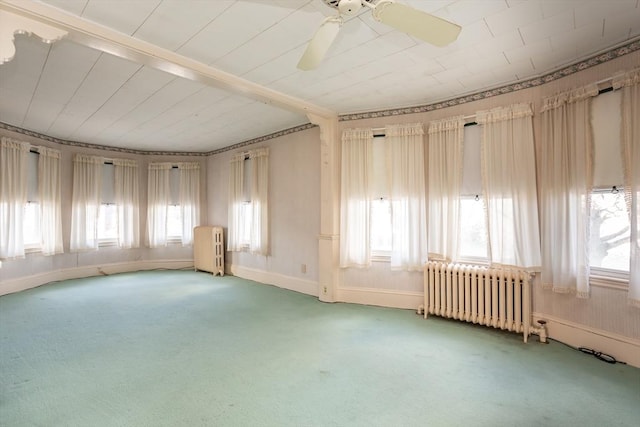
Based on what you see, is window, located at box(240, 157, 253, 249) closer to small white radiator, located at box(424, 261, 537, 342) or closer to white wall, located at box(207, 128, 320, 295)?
white wall, located at box(207, 128, 320, 295)

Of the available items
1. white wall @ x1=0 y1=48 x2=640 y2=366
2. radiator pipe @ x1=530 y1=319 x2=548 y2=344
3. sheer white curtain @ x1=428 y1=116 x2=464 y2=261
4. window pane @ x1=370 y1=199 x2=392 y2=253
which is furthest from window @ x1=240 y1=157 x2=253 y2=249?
radiator pipe @ x1=530 y1=319 x2=548 y2=344

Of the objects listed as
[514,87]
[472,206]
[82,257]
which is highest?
[514,87]

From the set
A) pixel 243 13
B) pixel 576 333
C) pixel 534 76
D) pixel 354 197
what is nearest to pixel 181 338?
pixel 354 197

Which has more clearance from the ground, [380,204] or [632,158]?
[632,158]

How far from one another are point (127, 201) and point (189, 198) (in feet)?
3.97

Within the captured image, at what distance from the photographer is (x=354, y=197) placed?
167 inches

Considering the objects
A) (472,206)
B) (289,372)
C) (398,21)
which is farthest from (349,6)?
(472,206)

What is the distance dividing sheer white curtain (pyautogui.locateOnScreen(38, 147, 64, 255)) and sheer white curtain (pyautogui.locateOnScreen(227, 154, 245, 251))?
2.91m

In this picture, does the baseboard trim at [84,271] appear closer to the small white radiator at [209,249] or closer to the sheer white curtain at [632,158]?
the small white radiator at [209,249]

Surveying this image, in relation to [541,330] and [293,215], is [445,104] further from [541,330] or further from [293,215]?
[293,215]

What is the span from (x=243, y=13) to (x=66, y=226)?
588 centimetres

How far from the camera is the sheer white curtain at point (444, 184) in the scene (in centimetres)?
363

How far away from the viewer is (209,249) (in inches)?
253

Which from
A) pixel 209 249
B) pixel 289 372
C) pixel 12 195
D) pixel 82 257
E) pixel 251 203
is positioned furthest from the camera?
pixel 209 249
